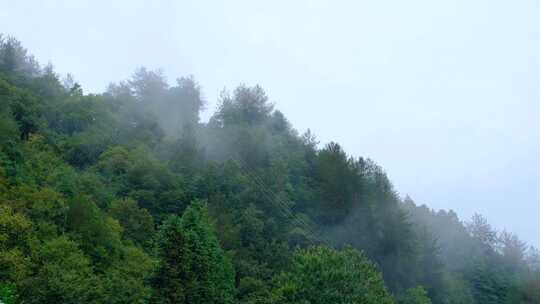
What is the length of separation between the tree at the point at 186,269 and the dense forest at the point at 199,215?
8 centimetres

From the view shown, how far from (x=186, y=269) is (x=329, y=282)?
833 centimetres

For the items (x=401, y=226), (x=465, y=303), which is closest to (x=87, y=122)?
(x=401, y=226)

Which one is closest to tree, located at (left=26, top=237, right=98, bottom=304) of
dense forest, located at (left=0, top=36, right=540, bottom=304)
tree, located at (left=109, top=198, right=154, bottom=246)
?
dense forest, located at (left=0, top=36, right=540, bottom=304)

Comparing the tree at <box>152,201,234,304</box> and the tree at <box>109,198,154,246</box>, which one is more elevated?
the tree at <box>109,198,154,246</box>

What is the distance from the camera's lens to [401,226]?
5794cm

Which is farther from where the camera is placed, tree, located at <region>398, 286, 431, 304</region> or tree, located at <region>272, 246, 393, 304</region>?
tree, located at <region>398, 286, 431, 304</region>

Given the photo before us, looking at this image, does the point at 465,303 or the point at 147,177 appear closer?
the point at 147,177

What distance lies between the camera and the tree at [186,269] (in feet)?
111

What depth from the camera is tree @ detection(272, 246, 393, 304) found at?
117 feet

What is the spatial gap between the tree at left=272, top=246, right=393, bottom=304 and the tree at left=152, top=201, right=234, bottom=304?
12.5ft

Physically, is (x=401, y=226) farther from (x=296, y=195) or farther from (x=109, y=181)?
(x=109, y=181)

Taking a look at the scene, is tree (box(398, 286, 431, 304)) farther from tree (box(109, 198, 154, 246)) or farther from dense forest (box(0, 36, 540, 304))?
tree (box(109, 198, 154, 246))

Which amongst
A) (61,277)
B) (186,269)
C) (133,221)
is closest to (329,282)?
(186,269)

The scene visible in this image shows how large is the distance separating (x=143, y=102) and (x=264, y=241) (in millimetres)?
33641
